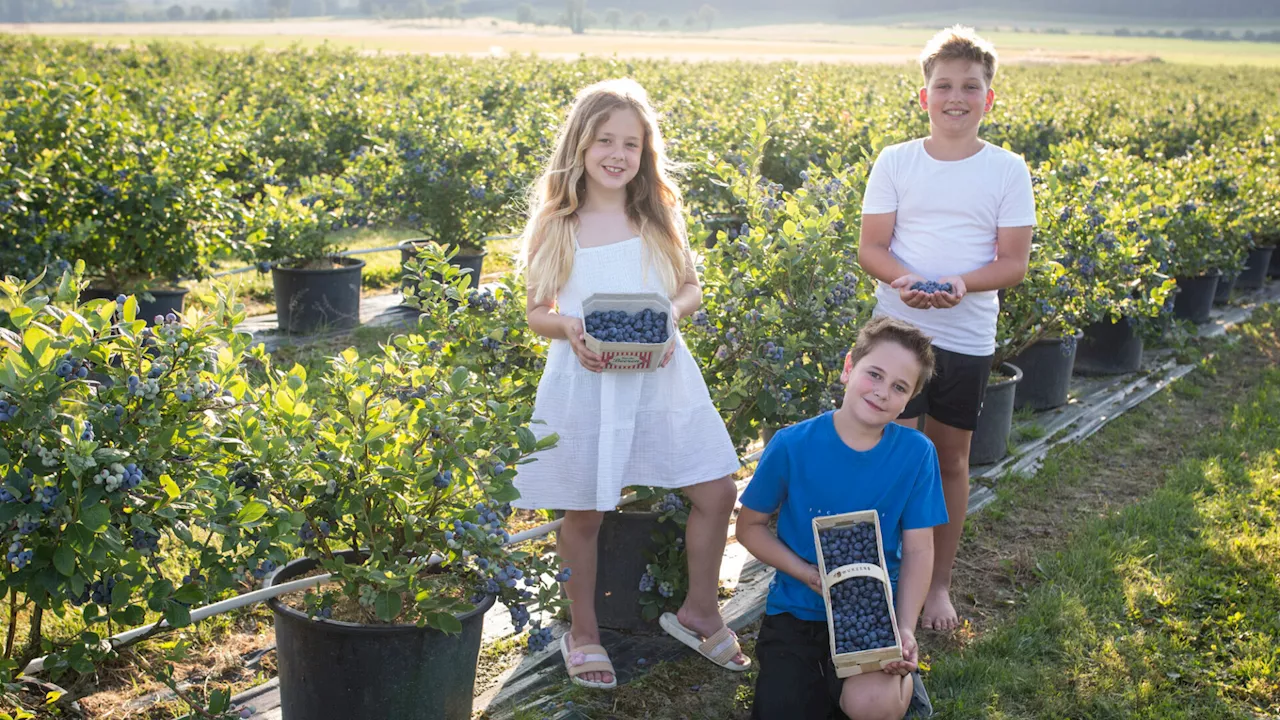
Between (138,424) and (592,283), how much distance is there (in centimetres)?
128

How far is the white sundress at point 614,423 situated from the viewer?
9.96ft

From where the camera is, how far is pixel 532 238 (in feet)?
10.4

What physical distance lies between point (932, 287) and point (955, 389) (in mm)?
385

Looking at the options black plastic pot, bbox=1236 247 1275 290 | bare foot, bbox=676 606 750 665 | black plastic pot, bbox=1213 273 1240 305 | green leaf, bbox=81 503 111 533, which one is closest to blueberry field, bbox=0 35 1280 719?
green leaf, bbox=81 503 111 533

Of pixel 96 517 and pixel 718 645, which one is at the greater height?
pixel 96 517

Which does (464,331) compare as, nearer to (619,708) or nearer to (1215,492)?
(619,708)

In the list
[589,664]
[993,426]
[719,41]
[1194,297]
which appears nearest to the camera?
[589,664]

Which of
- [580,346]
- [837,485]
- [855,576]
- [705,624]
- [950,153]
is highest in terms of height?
[950,153]

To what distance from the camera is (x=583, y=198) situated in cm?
321

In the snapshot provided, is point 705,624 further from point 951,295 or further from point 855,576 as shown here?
point 951,295

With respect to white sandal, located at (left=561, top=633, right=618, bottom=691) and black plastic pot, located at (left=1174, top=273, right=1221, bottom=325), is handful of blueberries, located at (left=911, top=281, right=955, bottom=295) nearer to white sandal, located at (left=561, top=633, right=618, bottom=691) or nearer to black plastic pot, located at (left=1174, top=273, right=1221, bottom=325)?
white sandal, located at (left=561, top=633, right=618, bottom=691)

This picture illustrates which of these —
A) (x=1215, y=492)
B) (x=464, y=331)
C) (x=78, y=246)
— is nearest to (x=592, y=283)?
(x=464, y=331)

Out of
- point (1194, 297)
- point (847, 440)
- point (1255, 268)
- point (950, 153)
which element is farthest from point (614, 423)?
point (1255, 268)

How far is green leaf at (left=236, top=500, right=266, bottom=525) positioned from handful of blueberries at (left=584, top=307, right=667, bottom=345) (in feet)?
3.12
